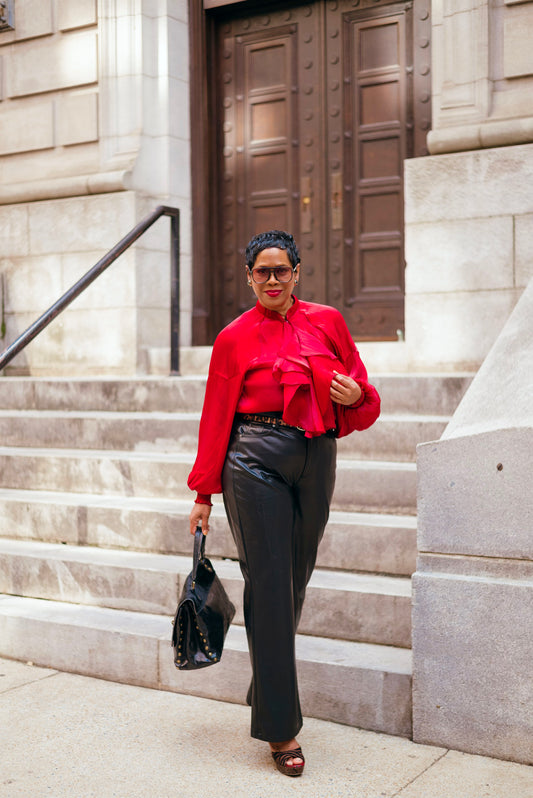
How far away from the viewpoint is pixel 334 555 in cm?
445

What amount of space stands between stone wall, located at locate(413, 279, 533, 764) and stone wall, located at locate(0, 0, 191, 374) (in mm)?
4885

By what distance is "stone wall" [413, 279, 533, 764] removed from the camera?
3.35 metres

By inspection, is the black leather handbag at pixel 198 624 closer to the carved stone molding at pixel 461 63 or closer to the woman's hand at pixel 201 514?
the woman's hand at pixel 201 514

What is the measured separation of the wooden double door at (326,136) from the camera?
7.99 metres

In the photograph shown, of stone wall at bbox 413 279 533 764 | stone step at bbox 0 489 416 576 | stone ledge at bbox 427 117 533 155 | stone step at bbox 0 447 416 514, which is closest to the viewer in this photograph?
stone wall at bbox 413 279 533 764

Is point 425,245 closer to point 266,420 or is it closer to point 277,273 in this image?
point 277,273

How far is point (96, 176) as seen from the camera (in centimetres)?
834

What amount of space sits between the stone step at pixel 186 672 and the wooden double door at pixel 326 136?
14.1 ft

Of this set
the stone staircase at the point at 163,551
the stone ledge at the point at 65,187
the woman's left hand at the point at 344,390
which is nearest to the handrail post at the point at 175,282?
the stone staircase at the point at 163,551

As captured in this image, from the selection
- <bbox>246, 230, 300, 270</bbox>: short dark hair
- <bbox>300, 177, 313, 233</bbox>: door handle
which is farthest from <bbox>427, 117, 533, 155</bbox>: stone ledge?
<bbox>246, 230, 300, 270</bbox>: short dark hair

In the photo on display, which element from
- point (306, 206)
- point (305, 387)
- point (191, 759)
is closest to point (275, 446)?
point (305, 387)

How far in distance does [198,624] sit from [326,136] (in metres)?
5.89

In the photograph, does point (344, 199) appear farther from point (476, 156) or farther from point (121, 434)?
point (121, 434)

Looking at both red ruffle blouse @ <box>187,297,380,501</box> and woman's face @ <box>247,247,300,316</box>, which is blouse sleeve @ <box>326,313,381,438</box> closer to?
red ruffle blouse @ <box>187,297,380,501</box>
